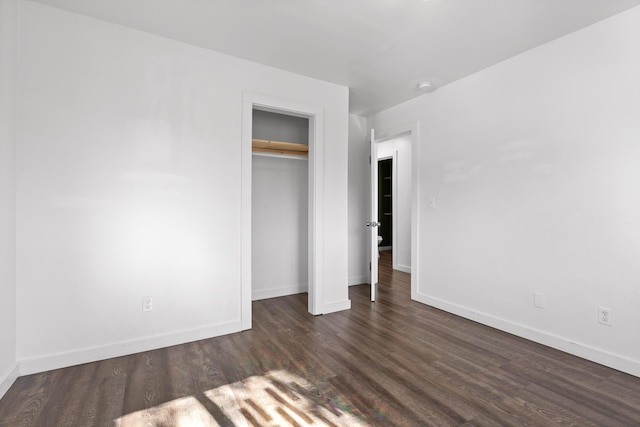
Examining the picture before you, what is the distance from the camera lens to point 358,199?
4785 millimetres

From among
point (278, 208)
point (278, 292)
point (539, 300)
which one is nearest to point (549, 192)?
point (539, 300)

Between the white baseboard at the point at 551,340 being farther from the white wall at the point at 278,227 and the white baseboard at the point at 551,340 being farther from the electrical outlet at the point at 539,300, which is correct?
the white wall at the point at 278,227

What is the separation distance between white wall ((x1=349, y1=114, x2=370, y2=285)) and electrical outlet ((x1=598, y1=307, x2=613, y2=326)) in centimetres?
281

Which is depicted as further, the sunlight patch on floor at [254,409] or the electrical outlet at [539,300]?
the electrical outlet at [539,300]

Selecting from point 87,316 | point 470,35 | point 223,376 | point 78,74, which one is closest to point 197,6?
point 78,74

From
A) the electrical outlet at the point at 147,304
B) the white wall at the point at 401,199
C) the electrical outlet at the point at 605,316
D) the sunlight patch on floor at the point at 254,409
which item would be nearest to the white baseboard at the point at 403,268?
the white wall at the point at 401,199

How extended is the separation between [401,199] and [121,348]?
192 inches

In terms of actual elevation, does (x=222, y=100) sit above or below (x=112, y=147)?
above

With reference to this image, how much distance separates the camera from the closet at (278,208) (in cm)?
383

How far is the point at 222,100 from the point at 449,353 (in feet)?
9.58

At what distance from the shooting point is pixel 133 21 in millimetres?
2352

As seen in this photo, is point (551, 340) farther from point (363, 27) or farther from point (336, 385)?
point (363, 27)

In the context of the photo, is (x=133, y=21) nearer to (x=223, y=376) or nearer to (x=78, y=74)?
(x=78, y=74)

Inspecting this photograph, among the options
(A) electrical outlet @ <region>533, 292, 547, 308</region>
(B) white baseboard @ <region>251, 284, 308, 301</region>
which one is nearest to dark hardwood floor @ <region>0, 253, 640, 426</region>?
(A) electrical outlet @ <region>533, 292, 547, 308</region>
